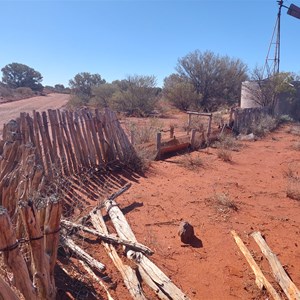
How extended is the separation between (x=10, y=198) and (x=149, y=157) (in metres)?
5.05

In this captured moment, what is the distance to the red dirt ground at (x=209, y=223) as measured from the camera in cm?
330

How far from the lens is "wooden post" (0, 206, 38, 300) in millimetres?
1882

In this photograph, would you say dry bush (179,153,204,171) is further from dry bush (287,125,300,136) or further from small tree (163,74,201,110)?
small tree (163,74,201,110)

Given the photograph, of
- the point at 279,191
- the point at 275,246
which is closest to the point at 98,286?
the point at 275,246

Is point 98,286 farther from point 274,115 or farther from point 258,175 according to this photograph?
point 274,115

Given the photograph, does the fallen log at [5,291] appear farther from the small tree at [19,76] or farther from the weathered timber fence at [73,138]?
the small tree at [19,76]

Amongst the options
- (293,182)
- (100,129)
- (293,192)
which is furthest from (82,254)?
(293,182)

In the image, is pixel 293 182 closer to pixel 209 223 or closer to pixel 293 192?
pixel 293 192

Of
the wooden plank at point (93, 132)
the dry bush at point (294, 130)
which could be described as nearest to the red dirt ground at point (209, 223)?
the wooden plank at point (93, 132)

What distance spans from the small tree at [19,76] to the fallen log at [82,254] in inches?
2016

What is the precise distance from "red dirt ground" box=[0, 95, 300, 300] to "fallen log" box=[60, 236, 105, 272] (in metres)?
0.11

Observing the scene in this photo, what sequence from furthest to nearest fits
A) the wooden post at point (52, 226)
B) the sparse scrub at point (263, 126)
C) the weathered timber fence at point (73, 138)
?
1. the sparse scrub at point (263, 126)
2. the weathered timber fence at point (73, 138)
3. the wooden post at point (52, 226)

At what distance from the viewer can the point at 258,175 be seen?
7.38 m

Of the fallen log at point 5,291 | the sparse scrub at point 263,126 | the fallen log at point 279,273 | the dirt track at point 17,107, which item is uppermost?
the dirt track at point 17,107
